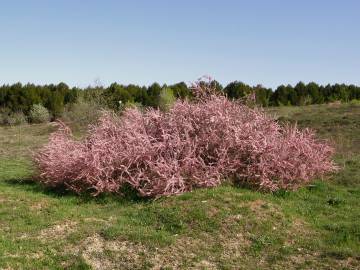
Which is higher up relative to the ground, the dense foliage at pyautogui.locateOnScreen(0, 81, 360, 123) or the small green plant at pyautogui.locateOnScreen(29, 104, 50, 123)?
the dense foliage at pyautogui.locateOnScreen(0, 81, 360, 123)

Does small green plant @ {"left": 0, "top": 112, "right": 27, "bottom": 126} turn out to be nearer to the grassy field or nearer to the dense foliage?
the dense foliage

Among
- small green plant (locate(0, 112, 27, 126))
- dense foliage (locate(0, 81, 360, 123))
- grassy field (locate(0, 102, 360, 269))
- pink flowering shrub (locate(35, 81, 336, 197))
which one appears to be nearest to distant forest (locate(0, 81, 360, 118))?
dense foliage (locate(0, 81, 360, 123))

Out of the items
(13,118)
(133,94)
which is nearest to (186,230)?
(13,118)

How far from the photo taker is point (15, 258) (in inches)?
243

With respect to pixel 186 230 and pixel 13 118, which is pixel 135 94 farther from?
pixel 186 230

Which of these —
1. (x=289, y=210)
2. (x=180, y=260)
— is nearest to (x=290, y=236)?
(x=289, y=210)

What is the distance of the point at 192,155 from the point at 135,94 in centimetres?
2563

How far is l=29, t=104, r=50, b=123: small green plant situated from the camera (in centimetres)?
3088

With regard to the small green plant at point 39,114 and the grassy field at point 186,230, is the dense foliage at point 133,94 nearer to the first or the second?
the small green plant at point 39,114

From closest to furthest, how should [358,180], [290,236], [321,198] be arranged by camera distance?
1. [290,236]
2. [321,198]
3. [358,180]

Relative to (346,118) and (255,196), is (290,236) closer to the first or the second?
(255,196)

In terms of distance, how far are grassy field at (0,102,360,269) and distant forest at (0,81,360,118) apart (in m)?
20.9

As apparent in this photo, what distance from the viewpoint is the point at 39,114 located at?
3088cm

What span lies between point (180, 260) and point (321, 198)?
11.5 ft
